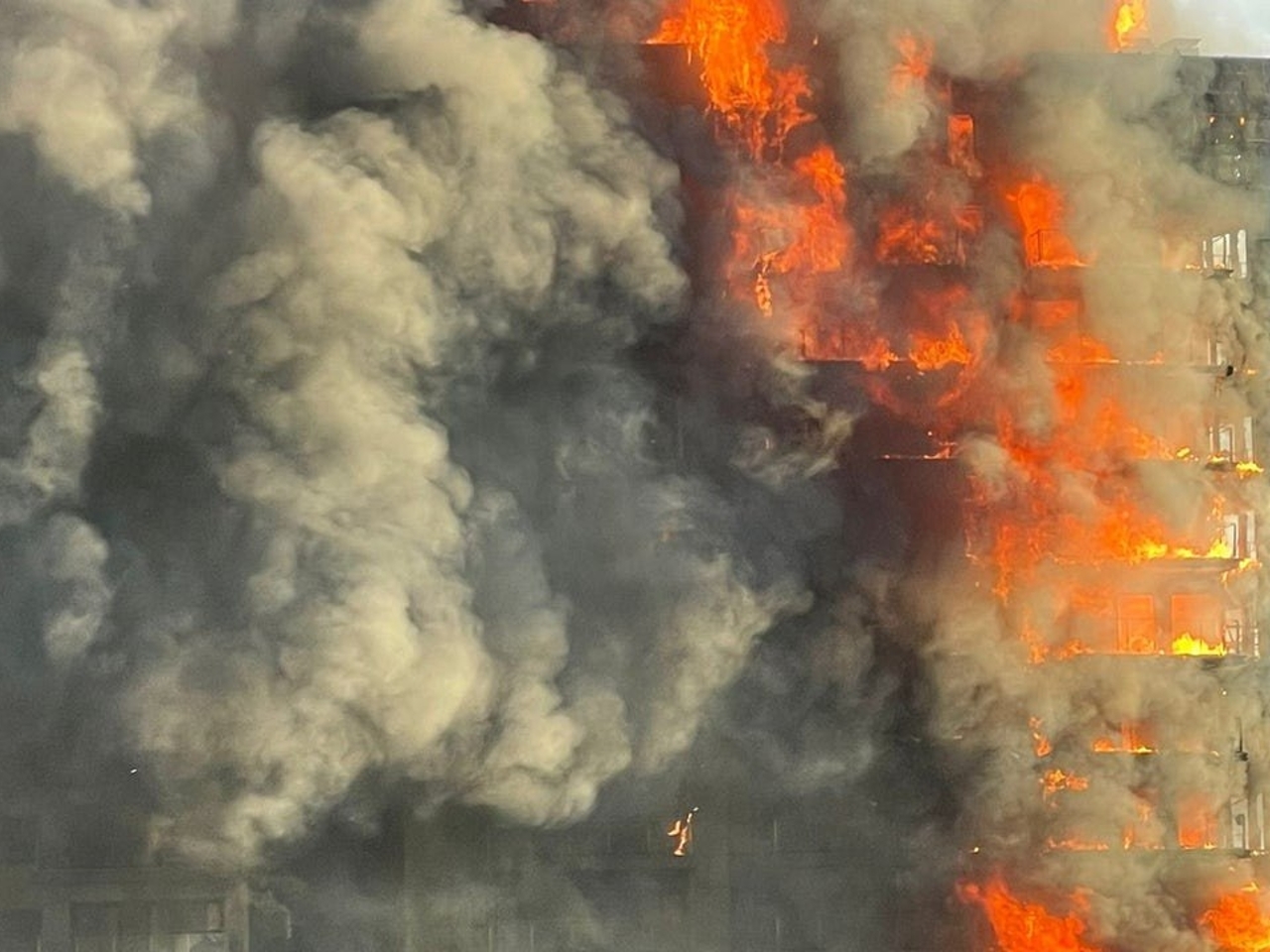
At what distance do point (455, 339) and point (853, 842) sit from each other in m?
8.89

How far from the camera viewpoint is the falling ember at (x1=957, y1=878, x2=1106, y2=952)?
23.9 meters

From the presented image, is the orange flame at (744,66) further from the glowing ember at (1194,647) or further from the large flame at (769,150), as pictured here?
the glowing ember at (1194,647)

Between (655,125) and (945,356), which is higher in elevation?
(655,125)

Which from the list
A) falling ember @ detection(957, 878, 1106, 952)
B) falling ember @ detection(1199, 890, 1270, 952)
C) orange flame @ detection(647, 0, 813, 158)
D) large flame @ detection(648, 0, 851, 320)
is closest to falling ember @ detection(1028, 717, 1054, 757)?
falling ember @ detection(957, 878, 1106, 952)

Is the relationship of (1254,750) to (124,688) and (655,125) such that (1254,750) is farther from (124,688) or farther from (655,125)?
(124,688)

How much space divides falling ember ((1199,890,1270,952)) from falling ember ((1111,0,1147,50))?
1262cm

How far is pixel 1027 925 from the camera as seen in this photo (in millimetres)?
23984

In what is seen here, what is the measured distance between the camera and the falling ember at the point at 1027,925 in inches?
942

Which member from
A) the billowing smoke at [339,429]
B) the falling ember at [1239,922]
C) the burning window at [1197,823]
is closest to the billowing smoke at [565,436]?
the billowing smoke at [339,429]

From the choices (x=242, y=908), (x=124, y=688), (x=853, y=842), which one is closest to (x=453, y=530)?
(x=124, y=688)

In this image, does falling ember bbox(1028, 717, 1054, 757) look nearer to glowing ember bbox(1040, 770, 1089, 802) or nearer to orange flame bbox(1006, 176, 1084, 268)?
glowing ember bbox(1040, 770, 1089, 802)

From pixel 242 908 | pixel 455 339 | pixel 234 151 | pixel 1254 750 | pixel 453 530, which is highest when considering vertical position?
pixel 234 151

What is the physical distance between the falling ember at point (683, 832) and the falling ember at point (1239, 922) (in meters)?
7.72

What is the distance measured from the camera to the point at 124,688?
19.9 m
